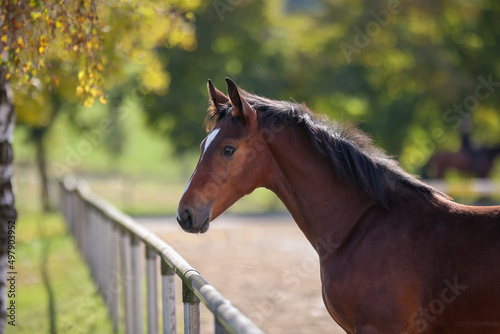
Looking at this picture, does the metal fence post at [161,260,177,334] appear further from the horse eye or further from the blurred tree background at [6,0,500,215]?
the blurred tree background at [6,0,500,215]

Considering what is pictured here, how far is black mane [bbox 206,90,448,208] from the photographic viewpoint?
379cm

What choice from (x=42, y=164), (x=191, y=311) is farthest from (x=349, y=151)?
(x=42, y=164)

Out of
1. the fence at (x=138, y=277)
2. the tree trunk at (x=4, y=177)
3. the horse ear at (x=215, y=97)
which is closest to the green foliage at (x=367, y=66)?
the fence at (x=138, y=277)

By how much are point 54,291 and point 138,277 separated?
3738 mm

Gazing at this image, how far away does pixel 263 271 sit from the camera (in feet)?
32.1

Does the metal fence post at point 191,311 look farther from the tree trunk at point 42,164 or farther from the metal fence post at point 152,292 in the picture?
the tree trunk at point 42,164

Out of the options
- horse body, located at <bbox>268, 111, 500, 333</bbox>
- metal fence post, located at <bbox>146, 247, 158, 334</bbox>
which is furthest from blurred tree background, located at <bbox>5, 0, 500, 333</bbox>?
horse body, located at <bbox>268, 111, 500, 333</bbox>

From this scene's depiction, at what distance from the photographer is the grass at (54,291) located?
690 centimetres

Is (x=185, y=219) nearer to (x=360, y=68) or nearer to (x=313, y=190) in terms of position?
(x=313, y=190)

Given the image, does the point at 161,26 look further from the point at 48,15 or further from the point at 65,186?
the point at 65,186

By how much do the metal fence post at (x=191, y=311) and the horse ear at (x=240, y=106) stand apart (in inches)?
44.1

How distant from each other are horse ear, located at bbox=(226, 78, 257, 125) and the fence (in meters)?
0.98

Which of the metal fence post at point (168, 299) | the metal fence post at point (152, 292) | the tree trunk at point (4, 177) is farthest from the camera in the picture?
the tree trunk at point (4, 177)

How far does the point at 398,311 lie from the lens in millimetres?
3400
